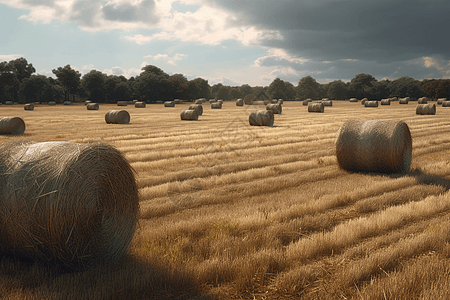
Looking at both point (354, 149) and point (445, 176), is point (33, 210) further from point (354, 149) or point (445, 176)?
point (445, 176)

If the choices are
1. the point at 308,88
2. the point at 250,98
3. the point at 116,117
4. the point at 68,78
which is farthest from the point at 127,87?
the point at 250,98

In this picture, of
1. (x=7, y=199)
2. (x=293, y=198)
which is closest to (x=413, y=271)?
(x=293, y=198)

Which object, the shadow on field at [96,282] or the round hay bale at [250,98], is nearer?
the shadow on field at [96,282]

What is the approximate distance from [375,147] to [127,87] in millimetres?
83617

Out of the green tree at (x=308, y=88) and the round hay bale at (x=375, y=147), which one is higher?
the green tree at (x=308, y=88)

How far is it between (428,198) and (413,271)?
366 centimetres

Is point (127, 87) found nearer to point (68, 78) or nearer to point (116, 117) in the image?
point (68, 78)

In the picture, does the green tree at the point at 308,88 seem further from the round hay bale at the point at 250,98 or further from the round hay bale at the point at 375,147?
the round hay bale at the point at 250,98

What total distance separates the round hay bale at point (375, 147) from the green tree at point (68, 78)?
89.5 m

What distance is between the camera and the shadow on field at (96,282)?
3.86 meters

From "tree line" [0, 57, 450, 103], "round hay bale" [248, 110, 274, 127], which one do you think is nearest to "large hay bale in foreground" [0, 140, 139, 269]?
"round hay bale" [248, 110, 274, 127]

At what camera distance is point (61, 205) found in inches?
171

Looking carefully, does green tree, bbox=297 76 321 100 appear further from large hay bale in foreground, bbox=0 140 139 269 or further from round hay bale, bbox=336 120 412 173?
large hay bale in foreground, bbox=0 140 139 269

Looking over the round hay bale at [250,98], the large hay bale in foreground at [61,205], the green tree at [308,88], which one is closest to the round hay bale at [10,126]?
the round hay bale at [250,98]
